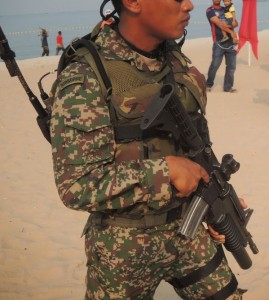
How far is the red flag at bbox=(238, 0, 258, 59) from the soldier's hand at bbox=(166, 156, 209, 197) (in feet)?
31.3

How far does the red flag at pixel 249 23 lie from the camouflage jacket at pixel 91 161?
31.6ft

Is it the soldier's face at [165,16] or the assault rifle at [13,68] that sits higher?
the soldier's face at [165,16]

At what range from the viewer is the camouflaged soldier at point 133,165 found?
65.4 inches

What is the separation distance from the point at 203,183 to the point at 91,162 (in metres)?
0.52

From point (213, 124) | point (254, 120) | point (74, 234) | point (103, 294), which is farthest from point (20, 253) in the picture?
point (254, 120)

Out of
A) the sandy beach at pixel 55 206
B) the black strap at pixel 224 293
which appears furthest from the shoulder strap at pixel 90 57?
the sandy beach at pixel 55 206

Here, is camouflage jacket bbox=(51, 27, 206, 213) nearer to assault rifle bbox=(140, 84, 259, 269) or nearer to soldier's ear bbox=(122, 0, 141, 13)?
assault rifle bbox=(140, 84, 259, 269)

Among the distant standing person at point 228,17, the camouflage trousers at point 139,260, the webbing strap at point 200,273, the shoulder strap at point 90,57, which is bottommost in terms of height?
the distant standing person at point 228,17

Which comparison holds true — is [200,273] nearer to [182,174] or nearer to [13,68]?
[182,174]

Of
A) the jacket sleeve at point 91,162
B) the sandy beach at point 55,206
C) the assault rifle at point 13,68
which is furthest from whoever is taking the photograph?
the sandy beach at point 55,206

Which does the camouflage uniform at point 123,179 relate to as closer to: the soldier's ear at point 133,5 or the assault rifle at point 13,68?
the soldier's ear at point 133,5

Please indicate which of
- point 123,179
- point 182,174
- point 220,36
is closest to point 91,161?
point 123,179

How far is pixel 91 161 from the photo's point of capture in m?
1.66

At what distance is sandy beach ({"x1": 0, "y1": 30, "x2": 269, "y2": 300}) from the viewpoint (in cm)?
352
